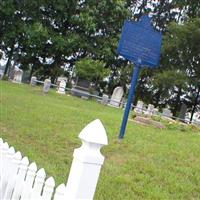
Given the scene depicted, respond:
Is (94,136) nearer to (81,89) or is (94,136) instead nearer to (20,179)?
(20,179)

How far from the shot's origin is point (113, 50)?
40.2 metres

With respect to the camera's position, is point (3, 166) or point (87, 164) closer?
point (87, 164)

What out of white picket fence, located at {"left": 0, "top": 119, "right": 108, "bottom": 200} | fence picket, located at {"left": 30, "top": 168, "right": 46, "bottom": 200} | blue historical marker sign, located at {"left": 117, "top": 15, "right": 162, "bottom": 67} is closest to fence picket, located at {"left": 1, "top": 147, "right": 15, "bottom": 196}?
white picket fence, located at {"left": 0, "top": 119, "right": 108, "bottom": 200}

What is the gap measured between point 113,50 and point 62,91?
11519 mm

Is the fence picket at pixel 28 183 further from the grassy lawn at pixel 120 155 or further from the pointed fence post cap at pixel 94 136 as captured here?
the grassy lawn at pixel 120 155

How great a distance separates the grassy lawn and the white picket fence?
1723mm

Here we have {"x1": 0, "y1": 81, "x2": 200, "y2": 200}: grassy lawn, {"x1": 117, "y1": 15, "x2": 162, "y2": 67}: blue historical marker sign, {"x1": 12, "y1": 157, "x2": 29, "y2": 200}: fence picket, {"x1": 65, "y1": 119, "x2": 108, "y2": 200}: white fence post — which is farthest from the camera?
{"x1": 117, "y1": 15, "x2": 162, "y2": 67}: blue historical marker sign

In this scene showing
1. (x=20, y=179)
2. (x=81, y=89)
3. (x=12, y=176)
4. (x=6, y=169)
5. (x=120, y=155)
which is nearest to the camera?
(x=20, y=179)

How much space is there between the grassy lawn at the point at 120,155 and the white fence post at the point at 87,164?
8.26ft

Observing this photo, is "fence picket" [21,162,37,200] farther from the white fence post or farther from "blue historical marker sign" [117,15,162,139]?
"blue historical marker sign" [117,15,162,139]

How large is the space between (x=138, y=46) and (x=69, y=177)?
304 inches

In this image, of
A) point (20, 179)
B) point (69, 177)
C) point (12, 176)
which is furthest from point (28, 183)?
point (69, 177)

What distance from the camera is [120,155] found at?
8.98 meters

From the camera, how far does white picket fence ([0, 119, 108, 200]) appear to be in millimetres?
3512
